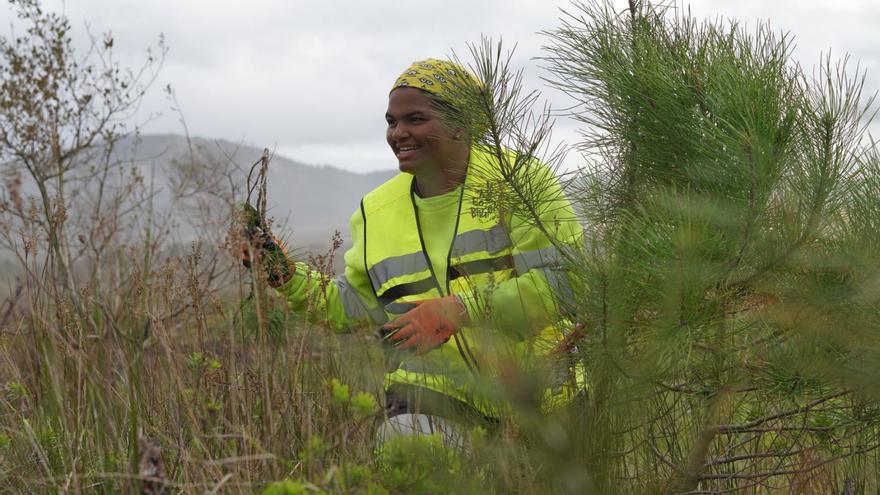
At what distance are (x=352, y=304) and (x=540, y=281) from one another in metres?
0.95

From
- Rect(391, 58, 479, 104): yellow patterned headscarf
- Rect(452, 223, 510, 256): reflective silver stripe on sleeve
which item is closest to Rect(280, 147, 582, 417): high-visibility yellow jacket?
Rect(452, 223, 510, 256): reflective silver stripe on sleeve

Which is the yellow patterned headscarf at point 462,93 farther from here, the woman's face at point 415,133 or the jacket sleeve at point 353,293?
the jacket sleeve at point 353,293

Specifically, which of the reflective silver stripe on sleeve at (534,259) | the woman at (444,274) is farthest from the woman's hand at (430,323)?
the reflective silver stripe on sleeve at (534,259)

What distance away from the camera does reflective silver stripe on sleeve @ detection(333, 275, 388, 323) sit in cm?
291

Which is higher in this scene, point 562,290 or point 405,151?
point 405,151

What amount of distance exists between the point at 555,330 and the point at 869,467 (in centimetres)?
115

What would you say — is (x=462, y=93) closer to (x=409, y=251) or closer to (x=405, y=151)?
(x=405, y=151)

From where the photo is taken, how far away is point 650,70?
199 centimetres

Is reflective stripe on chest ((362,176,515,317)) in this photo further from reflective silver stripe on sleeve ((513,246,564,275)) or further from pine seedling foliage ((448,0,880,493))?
pine seedling foliage ((448,0,880,493))

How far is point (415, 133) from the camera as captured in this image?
8.75ft

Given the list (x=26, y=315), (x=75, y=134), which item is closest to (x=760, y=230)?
(x=26, y=315)

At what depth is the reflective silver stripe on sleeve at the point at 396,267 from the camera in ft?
9.13

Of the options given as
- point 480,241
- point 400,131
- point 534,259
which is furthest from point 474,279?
point 400,131

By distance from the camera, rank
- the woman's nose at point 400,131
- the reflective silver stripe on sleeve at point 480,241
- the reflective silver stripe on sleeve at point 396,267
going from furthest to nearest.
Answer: the reflective silver stripe on sleeve at point 396,267 < the woman's nose at point 400,131 < the reflective silver stripe on sleeve at point 480,241
